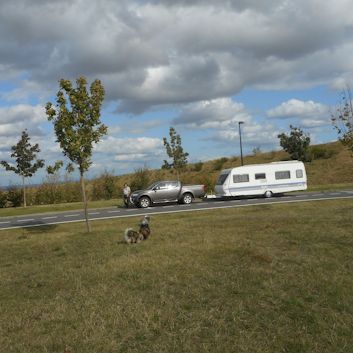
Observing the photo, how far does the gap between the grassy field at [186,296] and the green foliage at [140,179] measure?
28.9m

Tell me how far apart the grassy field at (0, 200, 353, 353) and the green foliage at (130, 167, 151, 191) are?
28936 millimetres

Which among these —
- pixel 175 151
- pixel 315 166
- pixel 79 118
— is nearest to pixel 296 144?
pixel 315 166

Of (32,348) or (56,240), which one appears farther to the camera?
(56,240)

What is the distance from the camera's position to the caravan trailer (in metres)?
32.0

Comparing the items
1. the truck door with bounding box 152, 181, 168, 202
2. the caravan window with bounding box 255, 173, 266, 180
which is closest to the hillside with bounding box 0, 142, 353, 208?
the caravan window with bounding box 255, 173, 266, 180

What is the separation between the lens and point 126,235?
11859mm

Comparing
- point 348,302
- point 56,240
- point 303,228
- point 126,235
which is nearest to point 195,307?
Answer: point 348,302

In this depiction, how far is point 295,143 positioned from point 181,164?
19382mm

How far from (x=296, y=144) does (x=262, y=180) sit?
23.5 meters

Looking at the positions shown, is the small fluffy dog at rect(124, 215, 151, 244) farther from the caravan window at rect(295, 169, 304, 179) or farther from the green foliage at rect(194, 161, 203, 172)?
the green foliage at rect(194, 161, 203, 172)

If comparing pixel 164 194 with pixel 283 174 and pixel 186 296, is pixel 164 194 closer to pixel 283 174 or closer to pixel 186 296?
pixel 283 174

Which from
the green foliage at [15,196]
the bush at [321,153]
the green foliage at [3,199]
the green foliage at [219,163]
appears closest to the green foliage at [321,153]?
the bush at [321,153]

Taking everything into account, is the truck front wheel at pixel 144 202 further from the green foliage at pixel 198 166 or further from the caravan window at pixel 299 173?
the green foliage at pixel 198 166

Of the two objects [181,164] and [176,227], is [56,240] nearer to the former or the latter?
[176,227]
